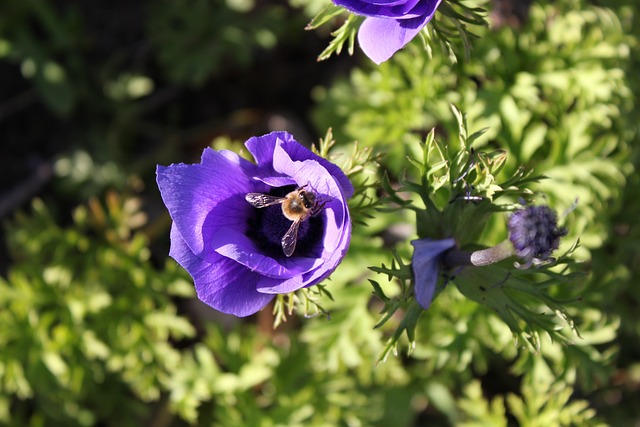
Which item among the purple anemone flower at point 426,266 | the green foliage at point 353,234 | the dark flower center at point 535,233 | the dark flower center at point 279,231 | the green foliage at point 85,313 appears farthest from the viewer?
the green foliage at point 85,313

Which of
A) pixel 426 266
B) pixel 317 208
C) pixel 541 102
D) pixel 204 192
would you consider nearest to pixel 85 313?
pixel 204 192

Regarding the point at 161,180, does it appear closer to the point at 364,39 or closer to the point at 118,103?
the point at 364,39

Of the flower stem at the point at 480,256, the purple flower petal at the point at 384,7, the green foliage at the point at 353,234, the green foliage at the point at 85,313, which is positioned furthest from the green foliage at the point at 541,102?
the green foliage at the point at 85,313

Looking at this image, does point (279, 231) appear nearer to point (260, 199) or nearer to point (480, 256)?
point (260, 199)

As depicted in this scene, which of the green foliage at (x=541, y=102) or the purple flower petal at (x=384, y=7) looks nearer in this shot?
the purple flower petal at (x=384, y=7)

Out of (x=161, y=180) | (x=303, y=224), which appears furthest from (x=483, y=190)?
(x=161, y=180)

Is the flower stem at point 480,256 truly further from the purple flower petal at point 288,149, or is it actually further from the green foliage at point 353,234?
the purple flower petal at point 288,149
